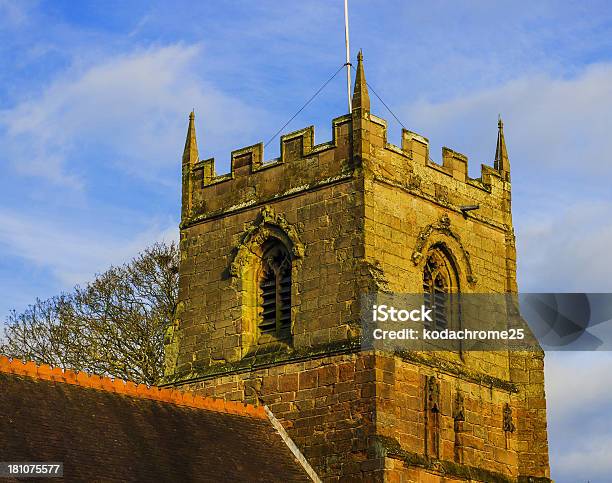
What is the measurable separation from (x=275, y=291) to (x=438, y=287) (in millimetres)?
3023

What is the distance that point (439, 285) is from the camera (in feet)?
88.0

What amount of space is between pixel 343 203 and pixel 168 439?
544cm

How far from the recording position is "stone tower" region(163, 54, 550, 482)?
24703 mm

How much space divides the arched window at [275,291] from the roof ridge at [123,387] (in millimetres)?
1550

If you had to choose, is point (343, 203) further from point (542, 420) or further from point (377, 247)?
point (542, 420)

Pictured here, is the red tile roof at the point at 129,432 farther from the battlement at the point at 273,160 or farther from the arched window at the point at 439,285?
the battlement at the point at 273,160

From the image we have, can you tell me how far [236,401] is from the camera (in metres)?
26.1

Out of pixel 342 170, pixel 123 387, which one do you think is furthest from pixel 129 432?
pixel 342 170

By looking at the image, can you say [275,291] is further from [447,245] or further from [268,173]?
[447,245]

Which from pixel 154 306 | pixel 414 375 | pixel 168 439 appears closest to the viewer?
pixel 168 439

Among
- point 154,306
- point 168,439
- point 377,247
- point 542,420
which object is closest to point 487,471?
point 542,420

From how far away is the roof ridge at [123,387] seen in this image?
22359 millimetres

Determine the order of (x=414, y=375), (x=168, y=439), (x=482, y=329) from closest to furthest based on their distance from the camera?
(x=168, y=439)
(x=414, y=375)
(x=482, y=329)

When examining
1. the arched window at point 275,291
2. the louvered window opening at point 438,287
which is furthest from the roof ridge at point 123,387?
the louvered window opening at point 438,287
